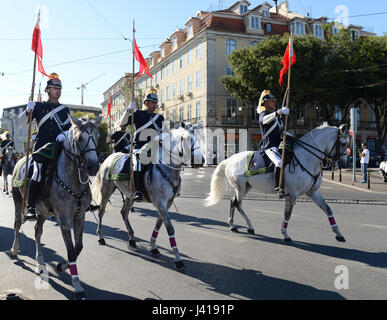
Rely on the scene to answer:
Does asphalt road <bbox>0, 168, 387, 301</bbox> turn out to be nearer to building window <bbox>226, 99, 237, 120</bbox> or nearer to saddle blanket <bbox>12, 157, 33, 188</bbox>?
saddle blanket <bbox>12, 157, 33, 188</bbox>

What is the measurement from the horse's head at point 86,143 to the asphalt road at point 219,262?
1688 mm

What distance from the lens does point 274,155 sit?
7.70 meters

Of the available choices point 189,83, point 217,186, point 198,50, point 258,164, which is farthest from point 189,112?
point 258,164

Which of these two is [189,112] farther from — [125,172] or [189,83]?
[125,172]

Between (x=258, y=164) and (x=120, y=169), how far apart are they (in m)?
3.21

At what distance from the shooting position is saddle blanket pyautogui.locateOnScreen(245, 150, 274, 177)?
7854 millimetres

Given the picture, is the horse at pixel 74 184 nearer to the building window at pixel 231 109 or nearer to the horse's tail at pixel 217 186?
the horse's tail at pixel 217 186

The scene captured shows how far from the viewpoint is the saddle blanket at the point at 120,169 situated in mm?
6852

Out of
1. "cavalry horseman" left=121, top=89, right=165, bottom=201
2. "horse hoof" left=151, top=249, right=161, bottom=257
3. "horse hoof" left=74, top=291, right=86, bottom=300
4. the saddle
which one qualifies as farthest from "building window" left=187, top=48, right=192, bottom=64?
"horse hoof" left=74, top=291, right=86, bottom=300

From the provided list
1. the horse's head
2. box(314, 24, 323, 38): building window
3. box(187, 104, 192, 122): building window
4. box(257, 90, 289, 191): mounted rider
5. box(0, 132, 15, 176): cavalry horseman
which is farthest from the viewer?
box(187, 104, 192, 122): building window

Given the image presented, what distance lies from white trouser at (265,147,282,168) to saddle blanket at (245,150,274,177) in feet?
0.49
